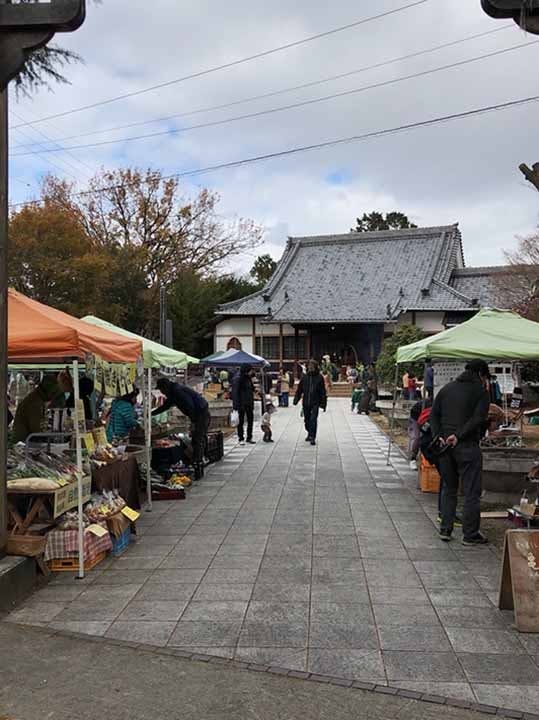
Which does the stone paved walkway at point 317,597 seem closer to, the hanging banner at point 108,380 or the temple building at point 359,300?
the hanging banner at point 108,380

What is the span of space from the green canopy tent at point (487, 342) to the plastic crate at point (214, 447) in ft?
12.2

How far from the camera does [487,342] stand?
29.4ft

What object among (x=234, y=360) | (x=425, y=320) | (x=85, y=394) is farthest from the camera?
(x=425, y=320)

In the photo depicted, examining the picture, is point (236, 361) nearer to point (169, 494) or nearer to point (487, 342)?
point (169, 494)

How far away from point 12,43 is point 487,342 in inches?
260

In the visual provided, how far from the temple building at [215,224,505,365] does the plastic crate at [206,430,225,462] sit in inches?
924

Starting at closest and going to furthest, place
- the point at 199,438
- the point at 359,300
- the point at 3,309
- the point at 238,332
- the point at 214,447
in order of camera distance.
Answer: the point at 3,309 → the point at 199,438 → the point at 214,447 → the point at 359,300 → the point at 238,332

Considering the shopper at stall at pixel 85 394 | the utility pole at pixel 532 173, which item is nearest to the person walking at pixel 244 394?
the shopper at stall at pixel 85 394

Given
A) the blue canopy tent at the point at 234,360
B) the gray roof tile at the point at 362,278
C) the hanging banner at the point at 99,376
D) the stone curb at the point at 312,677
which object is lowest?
the stone curb at the point at 312,677

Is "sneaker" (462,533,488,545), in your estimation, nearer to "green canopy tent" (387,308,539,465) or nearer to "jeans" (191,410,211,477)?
"green canopy tent" (387,308,539,465)

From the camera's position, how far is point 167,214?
119ft

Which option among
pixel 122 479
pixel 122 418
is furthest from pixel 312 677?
pixel 122 418

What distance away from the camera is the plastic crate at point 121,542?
6.03 m

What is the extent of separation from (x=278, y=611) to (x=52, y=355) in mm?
2758
